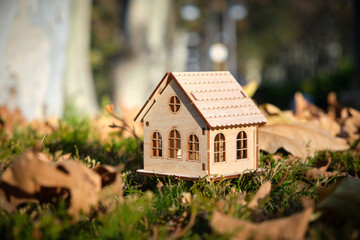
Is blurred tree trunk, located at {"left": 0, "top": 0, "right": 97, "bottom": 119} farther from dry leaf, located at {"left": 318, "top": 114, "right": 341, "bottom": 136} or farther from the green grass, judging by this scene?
dry leaf, located at {"left": 318, "top": 114, "right": 341, "bottom": 136}

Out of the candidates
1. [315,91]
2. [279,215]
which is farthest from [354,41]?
[315,91]

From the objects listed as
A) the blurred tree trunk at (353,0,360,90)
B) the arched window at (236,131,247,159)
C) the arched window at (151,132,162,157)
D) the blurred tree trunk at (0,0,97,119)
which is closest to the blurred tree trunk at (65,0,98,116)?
the blurred tree trunk at (353,0,360,90)

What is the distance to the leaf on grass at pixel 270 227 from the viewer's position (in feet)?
5.28

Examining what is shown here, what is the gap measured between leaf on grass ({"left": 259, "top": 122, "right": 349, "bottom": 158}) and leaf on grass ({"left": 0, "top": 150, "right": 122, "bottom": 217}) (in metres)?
1.35

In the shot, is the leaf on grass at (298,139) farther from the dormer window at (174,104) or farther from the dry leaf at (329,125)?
the dormer window at (174,104)

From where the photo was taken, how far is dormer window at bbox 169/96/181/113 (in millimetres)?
2497

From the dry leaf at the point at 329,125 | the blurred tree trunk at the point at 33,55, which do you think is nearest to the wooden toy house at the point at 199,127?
the dry leaf at the point at 329,125

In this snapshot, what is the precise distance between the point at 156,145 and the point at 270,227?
3.46 ft

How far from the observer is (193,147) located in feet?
7.91

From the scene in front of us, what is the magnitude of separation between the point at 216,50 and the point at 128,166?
2805 centimetres

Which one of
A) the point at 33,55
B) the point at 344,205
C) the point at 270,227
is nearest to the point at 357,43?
the point at 33,55

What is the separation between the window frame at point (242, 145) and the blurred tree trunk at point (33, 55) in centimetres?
357

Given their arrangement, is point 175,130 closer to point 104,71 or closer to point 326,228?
point 326,228

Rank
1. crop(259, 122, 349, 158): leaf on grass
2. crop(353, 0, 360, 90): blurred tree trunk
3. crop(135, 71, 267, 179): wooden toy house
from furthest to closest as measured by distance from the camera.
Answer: crop(353, 0, 360, 90): blurred tree trunk < crop(259, 122, 349, 158): leaf on grass < crop(135, 71, 267, 179): wooden toy house
